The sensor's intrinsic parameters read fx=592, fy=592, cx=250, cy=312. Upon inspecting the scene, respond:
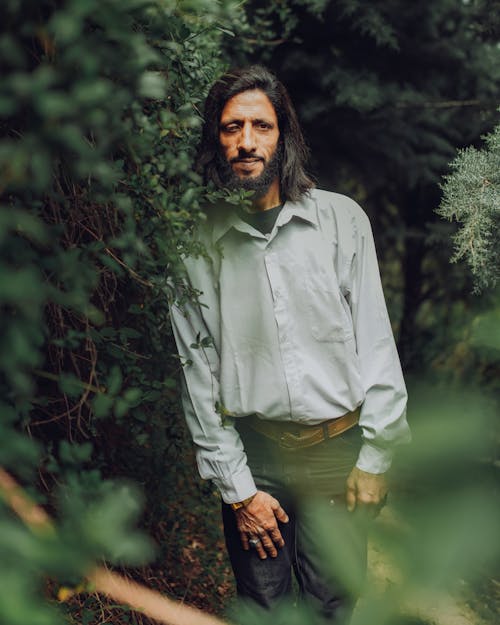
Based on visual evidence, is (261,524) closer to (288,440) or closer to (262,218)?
(288,440)

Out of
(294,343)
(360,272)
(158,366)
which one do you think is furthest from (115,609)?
(360,272)

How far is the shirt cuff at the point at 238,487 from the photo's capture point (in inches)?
81.3

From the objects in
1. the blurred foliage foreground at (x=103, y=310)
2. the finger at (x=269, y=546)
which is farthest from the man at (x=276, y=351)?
the blurred foliage foreground at (x=103, y=310)

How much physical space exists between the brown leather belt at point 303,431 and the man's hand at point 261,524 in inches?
8.2

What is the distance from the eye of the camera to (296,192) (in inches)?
85.4

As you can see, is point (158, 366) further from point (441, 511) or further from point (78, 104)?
point (441, 511)

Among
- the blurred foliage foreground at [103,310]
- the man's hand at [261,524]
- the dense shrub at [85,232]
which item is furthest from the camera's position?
the man's hand at [261,524]

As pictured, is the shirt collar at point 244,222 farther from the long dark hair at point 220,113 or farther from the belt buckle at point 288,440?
the belt buckle at point 288,440

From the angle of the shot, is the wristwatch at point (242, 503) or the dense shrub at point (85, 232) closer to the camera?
the dense shrub at point (85, 232)

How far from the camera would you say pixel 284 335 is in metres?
2.04

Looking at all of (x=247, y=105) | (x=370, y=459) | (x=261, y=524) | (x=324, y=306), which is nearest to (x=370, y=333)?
(x=324, y=306)

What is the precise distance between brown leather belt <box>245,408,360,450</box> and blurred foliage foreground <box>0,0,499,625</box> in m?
0.46

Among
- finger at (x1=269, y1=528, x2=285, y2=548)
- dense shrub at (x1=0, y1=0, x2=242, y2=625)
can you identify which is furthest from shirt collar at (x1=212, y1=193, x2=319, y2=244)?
finger at (x1=269, y1=528, x2=285, y2=548)

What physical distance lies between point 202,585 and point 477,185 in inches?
93.6
